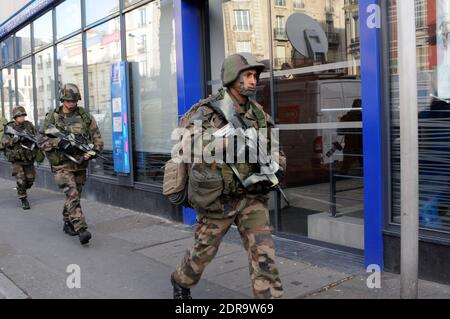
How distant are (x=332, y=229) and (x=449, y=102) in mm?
1904

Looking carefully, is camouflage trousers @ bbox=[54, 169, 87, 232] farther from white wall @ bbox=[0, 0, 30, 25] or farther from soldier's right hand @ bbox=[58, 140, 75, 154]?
white wall @ bbox=[0, 0, 30, 25]

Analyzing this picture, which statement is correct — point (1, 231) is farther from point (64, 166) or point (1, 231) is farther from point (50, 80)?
point (50, 80)

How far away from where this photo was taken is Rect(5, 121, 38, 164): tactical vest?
8891 millimetres

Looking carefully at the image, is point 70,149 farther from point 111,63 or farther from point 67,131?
point 111,63

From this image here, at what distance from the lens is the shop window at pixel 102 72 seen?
8.88 m

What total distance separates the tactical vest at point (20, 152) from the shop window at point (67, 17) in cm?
238

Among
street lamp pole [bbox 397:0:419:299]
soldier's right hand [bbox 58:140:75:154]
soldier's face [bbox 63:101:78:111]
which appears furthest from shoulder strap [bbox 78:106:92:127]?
street lamp pole [bbox 397:0:419:299]

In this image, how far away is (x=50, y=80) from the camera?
11766 mm

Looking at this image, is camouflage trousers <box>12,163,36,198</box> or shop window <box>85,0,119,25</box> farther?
camouflage trousers <box>12,163,36,198</box>

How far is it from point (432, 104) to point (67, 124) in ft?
13.9

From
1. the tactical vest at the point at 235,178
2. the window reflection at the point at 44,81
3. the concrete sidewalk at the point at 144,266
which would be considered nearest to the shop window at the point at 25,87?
the window reflection at the point at 44,81

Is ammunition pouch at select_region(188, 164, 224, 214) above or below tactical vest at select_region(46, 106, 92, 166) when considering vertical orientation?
below

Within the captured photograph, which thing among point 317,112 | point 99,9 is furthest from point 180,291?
point 99,9

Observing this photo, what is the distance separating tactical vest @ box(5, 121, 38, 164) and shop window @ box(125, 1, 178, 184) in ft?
7.19
